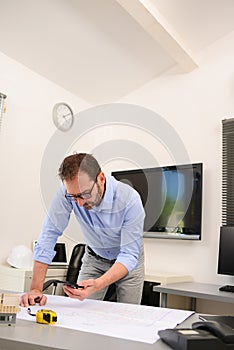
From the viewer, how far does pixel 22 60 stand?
3.30m

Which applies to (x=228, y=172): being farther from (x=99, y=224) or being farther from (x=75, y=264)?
(x=99, y=224)

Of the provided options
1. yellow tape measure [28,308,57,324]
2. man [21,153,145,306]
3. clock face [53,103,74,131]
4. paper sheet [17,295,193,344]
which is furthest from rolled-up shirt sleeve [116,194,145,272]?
clock face [53,103,74,131]

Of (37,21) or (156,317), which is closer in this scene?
(156,317)

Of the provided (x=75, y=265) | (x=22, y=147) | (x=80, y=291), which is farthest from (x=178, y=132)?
(x=80, y=291)

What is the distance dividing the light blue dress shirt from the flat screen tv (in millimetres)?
1470

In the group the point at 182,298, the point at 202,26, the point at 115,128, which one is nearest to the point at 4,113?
the point at 115,128

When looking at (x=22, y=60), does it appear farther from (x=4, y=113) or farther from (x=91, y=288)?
(x=91, y=288)

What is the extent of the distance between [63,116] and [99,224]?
7.26ft

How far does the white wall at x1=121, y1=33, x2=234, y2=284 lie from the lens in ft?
10.8

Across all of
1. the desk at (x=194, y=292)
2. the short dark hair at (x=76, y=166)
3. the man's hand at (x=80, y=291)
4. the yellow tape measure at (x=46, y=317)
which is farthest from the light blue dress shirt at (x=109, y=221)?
the desk at (x=194, y=292)

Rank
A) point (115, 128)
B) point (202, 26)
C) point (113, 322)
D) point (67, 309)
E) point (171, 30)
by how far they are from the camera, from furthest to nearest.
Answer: point (115, 128) → point (202, 26) → point (171, 30) → point (67, 309) → point (113, 322)

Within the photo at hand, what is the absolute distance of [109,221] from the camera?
1729mm

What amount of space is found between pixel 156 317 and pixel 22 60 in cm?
266

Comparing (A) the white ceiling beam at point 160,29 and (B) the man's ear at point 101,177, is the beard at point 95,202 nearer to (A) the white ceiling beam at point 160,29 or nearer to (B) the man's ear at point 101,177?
(B) the man's ear at point 101,177
